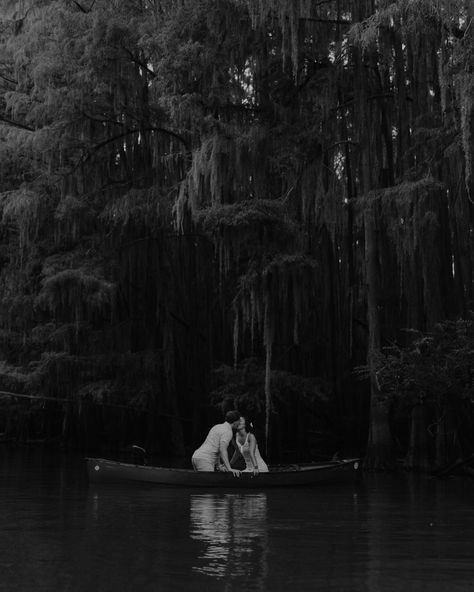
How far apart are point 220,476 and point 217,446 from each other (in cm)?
76

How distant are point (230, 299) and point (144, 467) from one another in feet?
29.0

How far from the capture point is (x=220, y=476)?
16328mm

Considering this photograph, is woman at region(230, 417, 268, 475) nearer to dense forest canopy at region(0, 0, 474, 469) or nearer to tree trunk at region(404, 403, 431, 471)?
dense forest canopy at region(0, 0, 474, 469)

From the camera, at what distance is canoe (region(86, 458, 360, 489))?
53.7 feet

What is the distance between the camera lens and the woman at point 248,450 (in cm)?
1695

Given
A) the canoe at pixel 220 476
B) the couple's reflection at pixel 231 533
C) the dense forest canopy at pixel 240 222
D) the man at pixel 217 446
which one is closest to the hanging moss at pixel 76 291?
the dense forest canopy at pixel 240 222

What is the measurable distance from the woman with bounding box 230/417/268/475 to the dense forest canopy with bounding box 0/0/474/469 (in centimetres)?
315

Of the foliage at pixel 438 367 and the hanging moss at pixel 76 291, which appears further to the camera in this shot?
the hanging moss at pixel 76 291

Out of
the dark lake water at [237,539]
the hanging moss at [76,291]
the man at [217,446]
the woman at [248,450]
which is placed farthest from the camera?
the hanging moss at [76,291]

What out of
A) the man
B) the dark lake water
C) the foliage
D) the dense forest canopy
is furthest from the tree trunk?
the man

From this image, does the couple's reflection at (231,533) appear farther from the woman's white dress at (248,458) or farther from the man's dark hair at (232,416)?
the man's dark hair at (232,416)

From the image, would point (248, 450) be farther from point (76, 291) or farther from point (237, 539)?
point (76, 291)

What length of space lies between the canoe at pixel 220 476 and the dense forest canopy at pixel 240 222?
2489mm

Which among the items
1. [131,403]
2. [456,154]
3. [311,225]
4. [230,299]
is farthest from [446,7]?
[131,403]
